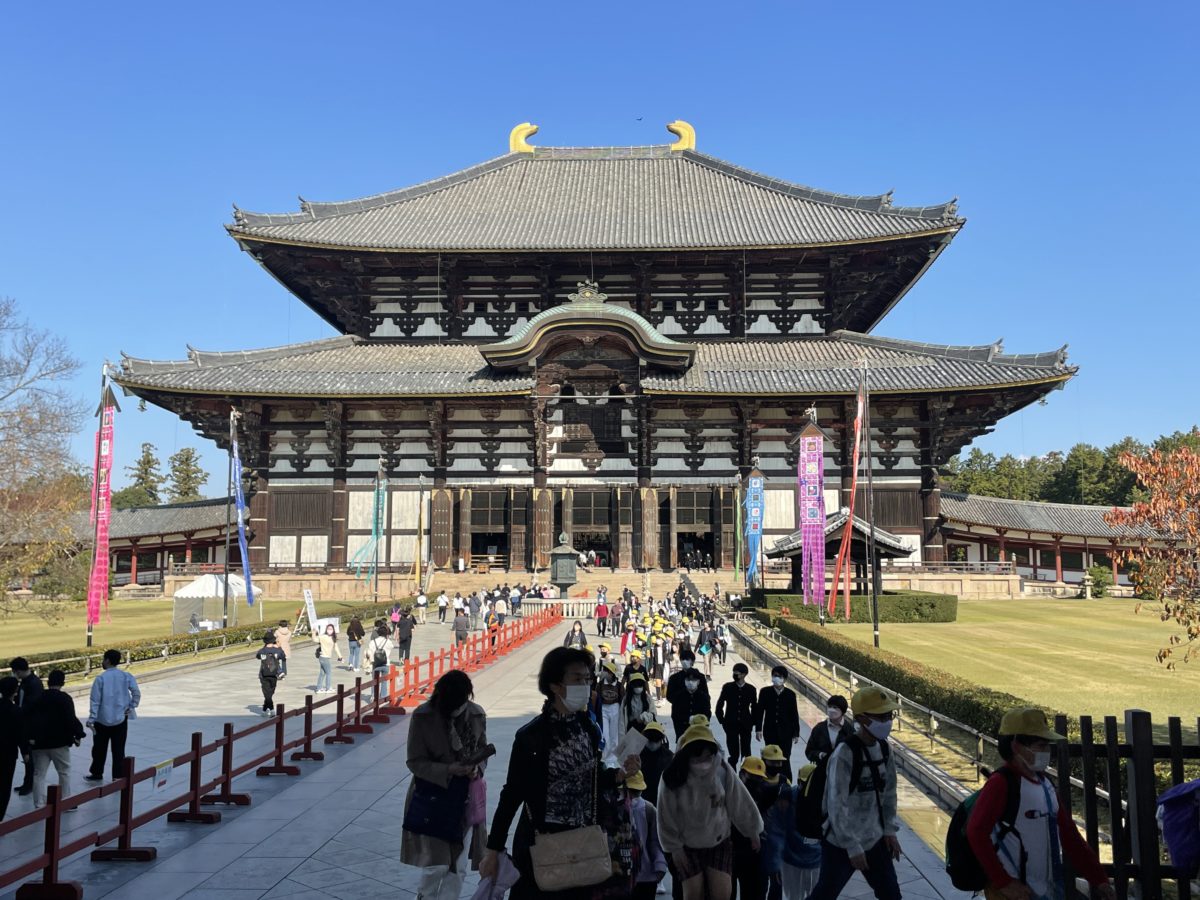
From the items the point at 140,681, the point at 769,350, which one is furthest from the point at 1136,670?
the point at 769,350

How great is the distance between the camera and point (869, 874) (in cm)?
591

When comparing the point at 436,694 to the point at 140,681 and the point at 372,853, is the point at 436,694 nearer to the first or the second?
the point at 372,853

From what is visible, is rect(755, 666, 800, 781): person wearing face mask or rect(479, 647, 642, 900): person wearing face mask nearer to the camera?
rect(479, 647, 642, 900): person wearing face mask

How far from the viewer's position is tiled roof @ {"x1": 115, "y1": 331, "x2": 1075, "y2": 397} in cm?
4059

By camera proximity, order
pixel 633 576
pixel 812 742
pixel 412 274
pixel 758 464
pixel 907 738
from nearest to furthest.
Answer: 1. pixel 812 742
2. pixel 907 738
3. pixel 633 576
4. pixel 758 464
5. pixel 412 274

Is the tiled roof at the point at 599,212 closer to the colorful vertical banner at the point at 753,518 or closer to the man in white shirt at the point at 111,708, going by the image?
the colorful vertical banner at the point at 753,518

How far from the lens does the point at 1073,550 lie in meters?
52.8

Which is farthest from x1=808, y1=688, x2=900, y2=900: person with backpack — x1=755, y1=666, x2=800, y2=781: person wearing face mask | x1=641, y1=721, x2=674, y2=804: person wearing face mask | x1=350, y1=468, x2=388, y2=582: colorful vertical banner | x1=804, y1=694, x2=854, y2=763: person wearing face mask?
x1=350, y1=468, x2=388, y2=582: colorful vertical banner

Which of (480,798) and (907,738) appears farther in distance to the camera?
(907,738)

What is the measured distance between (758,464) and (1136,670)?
24.1 m

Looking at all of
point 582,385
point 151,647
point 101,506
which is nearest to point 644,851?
point 151,647

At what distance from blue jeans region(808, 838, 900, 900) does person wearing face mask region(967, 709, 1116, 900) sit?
3.17ft

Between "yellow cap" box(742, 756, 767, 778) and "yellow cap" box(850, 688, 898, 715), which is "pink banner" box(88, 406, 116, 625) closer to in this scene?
"yellow cap" box(742, 756, 767, 778)

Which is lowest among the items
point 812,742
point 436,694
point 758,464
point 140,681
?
point 140,681
